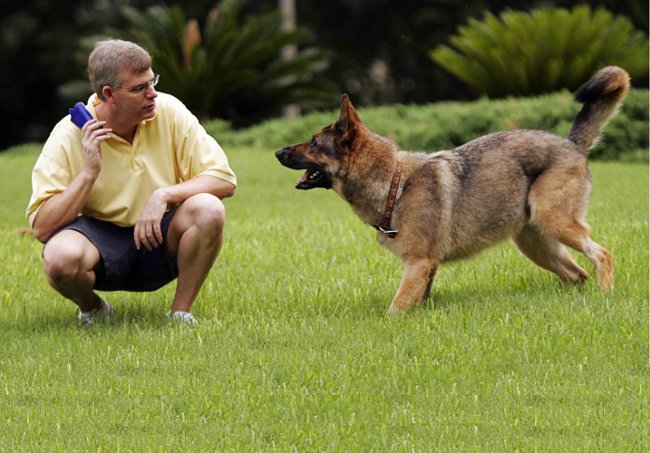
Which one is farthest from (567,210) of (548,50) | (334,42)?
(334,42)

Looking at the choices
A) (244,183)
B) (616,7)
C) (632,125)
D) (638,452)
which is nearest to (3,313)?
(638,452)

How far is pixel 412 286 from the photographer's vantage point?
6410 millimetres

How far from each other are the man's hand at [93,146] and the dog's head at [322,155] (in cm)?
117

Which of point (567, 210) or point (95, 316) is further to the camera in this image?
point (567, 210)

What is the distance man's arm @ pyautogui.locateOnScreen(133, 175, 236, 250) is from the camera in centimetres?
582

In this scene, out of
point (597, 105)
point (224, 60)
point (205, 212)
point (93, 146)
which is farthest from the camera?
point (224, 60)

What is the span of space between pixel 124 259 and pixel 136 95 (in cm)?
95

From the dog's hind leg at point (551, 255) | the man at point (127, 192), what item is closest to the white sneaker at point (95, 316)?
the man at point (127, 192)

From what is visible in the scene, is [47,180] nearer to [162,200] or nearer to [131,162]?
[131,162]

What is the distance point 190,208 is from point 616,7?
2274 centimetres

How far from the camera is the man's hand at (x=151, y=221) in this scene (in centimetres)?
581

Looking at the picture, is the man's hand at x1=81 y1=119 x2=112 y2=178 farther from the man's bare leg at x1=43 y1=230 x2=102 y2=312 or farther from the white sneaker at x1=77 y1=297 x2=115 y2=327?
the white sneaker at x1=77 y1=297 x2=115 y2=327

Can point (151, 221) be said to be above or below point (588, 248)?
above

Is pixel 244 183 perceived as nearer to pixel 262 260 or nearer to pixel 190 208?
pixel 262 260
